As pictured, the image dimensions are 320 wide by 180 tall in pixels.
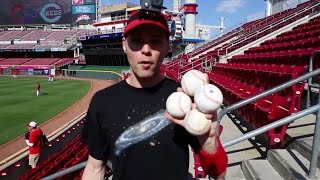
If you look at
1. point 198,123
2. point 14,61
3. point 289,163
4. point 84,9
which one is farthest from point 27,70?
A: point 198,123

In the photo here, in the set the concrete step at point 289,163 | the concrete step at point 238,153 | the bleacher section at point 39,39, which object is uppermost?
the bleacher section at point 39,39

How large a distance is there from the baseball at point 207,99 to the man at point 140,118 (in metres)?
0.32

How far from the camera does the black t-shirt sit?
1841 mm

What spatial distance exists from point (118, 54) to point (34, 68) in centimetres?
1504

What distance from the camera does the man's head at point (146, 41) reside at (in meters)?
1.83

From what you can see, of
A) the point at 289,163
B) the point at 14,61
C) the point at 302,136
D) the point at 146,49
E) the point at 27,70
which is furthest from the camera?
the point at 14,61

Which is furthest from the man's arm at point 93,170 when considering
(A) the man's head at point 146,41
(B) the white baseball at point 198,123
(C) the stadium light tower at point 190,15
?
(C) the stadium light tower at point 190,15

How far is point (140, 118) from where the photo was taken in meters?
1.90

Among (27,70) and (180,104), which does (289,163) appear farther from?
(27,70)

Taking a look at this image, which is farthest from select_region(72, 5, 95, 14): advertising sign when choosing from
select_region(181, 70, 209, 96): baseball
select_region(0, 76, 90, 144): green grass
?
select_region(181, 70, 209, 96): baseball

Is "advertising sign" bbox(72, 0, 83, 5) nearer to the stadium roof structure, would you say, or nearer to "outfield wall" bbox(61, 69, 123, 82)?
the stadium roof structure

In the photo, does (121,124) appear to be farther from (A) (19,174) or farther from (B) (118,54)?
(B) (118,54)

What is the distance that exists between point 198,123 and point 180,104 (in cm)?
14

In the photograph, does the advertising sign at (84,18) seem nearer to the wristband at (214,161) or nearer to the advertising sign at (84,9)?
the advertising sign at (84,9)
